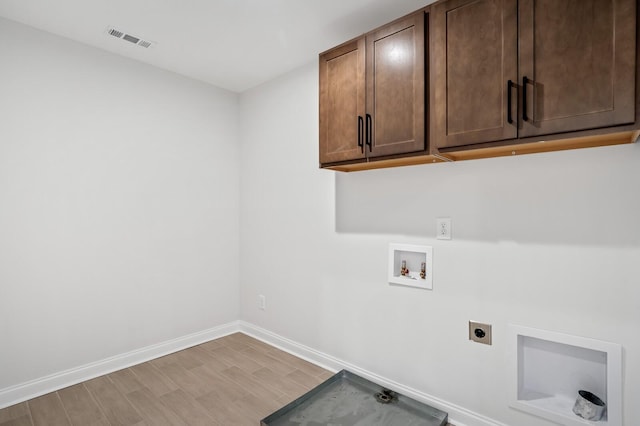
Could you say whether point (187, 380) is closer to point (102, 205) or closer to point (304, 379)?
point (304, 379)

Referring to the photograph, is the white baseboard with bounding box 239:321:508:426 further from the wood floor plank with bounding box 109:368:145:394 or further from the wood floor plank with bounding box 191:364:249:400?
the wood floor plank with bounding box 109:368:145:394

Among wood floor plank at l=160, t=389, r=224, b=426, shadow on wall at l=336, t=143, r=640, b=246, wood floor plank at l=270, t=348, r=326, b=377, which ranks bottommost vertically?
wood floor plank at l=160, t=389, r=224, b=426

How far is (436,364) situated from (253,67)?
275cm

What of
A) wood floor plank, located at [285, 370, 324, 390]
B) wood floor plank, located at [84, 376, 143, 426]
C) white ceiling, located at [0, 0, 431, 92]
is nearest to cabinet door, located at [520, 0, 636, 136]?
white ceiling, located at [0, 0, 431, 92]

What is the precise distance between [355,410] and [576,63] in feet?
7.05

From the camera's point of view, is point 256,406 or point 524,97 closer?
point 524,97

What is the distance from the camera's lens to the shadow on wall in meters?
1.49

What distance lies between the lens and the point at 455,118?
165 cm

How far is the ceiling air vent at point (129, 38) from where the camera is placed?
2.33 meters

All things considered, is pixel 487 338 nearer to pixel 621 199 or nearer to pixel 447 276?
pixel 447 276

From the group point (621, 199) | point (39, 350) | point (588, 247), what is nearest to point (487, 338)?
point (588, 247)

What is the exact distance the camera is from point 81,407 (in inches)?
84.4

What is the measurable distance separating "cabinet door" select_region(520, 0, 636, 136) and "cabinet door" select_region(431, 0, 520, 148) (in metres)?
0.06

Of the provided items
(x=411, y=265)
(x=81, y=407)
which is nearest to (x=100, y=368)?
(x=81, y=407)
